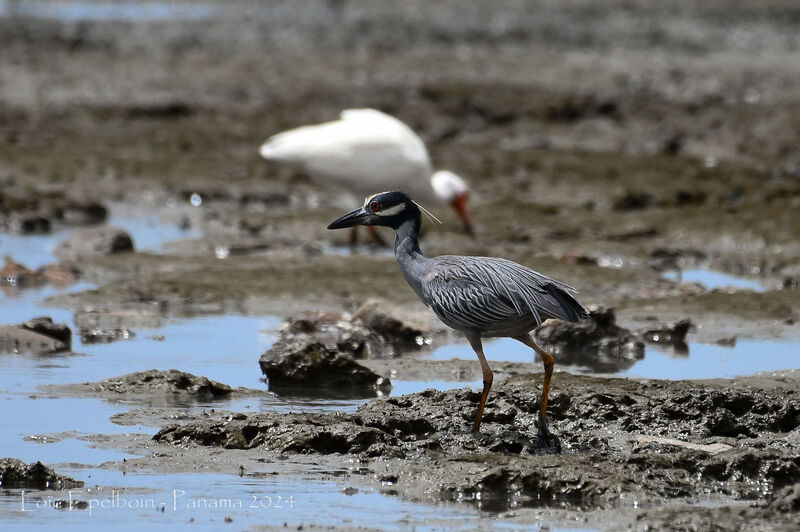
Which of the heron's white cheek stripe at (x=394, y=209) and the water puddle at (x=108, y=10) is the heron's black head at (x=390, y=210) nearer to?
the heron's white cheek stripe at (x=394, y=209)

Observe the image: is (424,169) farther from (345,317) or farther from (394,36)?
(394,36)

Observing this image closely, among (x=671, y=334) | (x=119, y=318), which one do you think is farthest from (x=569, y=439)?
(x=119, y=318)

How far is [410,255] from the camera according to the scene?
6805 millimetres

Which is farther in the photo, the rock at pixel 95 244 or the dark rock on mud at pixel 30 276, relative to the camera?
the rock at pixel 95 244

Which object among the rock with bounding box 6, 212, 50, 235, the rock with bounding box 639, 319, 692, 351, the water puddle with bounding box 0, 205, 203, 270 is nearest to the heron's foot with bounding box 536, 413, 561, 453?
the rock with bounding box 639, 319, 692, 351

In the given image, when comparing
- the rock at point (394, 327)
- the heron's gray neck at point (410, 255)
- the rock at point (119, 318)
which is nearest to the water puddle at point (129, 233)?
the rock at point (119, 318)

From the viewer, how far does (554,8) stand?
101 ft

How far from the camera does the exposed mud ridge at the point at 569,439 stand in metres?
5.40

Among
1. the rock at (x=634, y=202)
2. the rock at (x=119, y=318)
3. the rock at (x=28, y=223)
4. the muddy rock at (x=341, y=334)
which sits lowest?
the muddy rock at (x=341, y=334)

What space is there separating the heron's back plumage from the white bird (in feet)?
21.8

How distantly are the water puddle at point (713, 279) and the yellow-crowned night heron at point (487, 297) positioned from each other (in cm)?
472

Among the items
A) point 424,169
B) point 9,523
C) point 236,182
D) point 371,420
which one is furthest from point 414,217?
point 236,182

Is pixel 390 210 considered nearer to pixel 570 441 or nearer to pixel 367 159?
pixel 570 441

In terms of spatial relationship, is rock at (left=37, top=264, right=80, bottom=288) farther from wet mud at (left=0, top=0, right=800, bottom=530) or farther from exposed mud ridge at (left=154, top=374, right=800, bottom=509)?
exposed mud ridge at (left=154, top=374, right=800, bottom=509)
